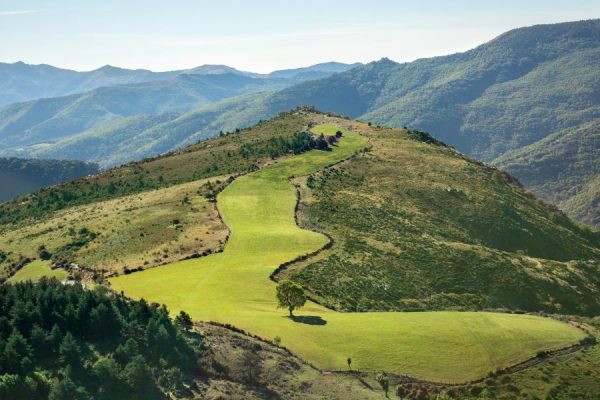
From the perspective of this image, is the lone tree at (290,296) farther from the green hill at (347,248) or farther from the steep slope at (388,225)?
the steep slope at (388,225)

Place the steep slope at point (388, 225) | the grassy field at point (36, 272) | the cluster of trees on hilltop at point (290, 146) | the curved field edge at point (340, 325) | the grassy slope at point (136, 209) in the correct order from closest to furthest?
the curved field edge at point (340, 325) < the grassy field at point (36, 272) < the steep slope at point (388, 225) < the grassy slope at point (136, 209) < the cluster of trees on hilltop at point (290, 146)

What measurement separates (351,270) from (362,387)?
3061 centimetres

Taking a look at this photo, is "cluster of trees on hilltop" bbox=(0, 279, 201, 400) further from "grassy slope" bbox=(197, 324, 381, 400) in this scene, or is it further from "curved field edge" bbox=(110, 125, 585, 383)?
"curved field edge" bbox=(110, 125, 585, 383)

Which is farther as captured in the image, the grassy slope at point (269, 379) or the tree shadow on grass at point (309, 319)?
the tree shadow on grass at point (309, 319)

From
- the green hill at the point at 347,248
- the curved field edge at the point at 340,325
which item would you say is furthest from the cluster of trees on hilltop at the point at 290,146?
the curved field edge at the point at 340,325

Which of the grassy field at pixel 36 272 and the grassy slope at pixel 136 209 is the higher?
the grassy slope at pixel 136 209

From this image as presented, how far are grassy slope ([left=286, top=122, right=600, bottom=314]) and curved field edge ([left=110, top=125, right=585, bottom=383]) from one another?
22.0ft

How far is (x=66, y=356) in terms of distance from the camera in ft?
124

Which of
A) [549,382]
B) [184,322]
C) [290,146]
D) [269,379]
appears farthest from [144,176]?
[549,382]

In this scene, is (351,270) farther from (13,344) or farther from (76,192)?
(76,192)

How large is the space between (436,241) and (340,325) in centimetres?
4239

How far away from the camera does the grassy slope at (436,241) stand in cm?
7269

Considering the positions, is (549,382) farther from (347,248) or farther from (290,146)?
(290,146)

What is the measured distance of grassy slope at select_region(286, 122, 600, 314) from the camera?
238ft
